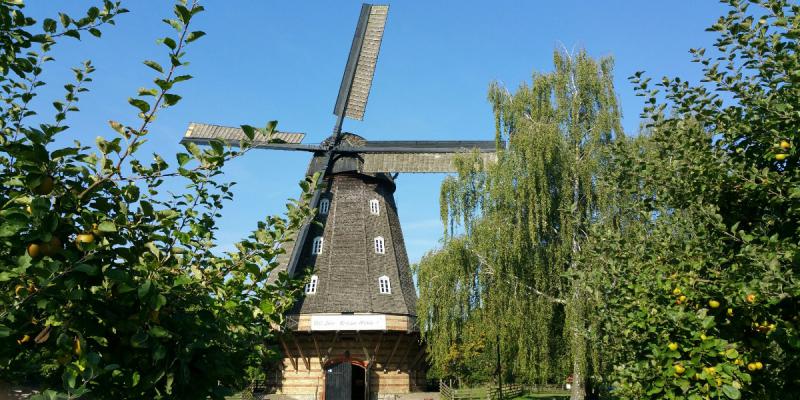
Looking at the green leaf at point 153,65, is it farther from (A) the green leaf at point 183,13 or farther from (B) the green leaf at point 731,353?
(B) the green leaf at point 731,353

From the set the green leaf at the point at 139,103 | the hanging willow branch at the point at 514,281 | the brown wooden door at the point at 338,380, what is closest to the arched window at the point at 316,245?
the brown wooden door at the point at 338,380

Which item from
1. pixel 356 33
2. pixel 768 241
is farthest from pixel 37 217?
pixel 356 33

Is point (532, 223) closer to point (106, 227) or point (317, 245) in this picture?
point (317, 245)

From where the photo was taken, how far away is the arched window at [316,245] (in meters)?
30.8

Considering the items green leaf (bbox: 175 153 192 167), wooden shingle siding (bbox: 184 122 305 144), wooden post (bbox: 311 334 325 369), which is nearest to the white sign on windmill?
wooden post (bbox: 311 334 325 369)

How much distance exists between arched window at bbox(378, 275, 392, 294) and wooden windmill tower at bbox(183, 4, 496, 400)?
2.2 inches

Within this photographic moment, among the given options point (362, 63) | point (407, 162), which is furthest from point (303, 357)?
point (362, 63)

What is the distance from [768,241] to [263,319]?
370cm

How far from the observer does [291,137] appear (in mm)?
33438

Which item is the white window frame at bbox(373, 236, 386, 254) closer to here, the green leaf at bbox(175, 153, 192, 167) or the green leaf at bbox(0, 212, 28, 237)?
the green leaf at bbox(175, 153, 192, 167)

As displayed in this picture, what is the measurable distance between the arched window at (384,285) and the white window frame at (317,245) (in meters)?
3.56

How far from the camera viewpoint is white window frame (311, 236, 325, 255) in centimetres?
3075

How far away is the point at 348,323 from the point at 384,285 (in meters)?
2.93

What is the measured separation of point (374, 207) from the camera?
3228 cm
